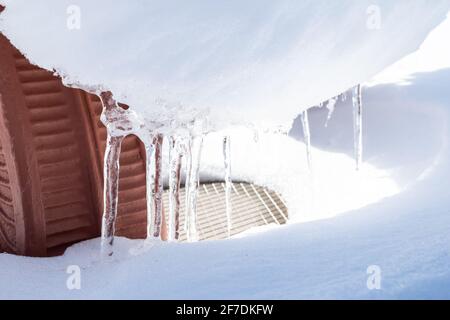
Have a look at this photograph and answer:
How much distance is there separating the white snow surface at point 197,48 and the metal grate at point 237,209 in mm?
1695

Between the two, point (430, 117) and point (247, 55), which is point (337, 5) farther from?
point (430, 117)

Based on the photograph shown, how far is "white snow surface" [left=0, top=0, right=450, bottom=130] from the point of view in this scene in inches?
48.9

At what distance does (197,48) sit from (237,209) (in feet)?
7.28

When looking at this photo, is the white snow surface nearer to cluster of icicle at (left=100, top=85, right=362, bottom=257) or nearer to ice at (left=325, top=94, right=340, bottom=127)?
cluster of icicle at (left=100, top=85, right=362, bottom=257)

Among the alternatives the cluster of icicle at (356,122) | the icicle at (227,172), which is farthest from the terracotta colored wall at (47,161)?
the cluster of icicle at (356,122)

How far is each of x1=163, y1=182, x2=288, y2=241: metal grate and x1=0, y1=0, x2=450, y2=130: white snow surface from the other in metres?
1.70

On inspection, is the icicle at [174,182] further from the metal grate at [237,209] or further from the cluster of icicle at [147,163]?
the metal grate at [237,209]

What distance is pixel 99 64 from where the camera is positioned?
1.27 m

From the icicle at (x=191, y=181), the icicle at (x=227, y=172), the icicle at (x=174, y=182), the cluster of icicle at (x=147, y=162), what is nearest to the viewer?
the cluster of icicle at (x=147, y=162)

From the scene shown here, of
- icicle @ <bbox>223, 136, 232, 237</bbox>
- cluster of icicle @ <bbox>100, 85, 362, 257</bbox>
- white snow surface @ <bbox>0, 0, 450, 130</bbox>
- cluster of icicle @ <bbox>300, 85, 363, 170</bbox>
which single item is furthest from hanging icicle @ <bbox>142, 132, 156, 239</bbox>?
cluster of icicle @ <bbox>300, 85, 363, 170</bbox>

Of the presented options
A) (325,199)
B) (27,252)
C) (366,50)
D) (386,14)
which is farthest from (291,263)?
(325,199)

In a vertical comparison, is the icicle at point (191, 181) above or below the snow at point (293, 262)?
above

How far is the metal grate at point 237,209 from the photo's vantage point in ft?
10.2

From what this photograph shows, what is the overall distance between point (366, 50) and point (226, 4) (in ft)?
1.66
